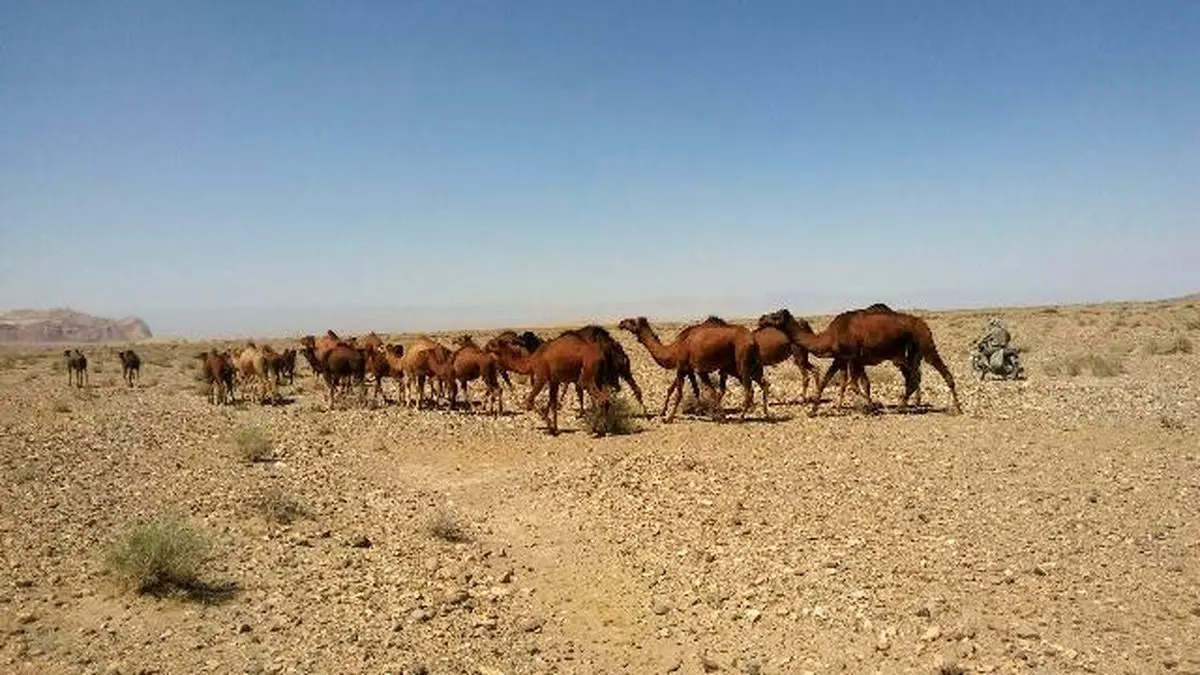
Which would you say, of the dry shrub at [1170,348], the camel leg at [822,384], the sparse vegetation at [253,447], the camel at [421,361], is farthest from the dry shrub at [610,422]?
the dry shrub at [1170,348]

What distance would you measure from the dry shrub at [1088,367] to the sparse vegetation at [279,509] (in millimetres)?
21472

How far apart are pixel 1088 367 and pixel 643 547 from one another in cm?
2127

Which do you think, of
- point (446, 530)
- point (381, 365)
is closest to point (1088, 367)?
point (381, 365)

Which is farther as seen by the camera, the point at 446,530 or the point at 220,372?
the point at 220,372

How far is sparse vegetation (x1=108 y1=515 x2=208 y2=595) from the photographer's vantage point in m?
9.08

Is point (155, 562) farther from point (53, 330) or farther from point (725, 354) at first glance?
point (53, 330)

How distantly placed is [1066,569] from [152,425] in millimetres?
18156

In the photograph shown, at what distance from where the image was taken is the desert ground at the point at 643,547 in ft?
26.3

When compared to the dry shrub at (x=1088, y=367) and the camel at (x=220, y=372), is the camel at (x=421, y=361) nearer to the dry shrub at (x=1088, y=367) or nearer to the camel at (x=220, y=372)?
the camel at (x=220, y=372)

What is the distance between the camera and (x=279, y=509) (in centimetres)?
1175

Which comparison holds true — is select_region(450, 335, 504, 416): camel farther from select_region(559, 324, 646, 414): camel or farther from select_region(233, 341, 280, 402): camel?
select_region(233, 341, 280, 402): camel

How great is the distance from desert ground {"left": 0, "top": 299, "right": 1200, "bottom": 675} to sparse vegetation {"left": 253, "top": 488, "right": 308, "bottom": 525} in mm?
41

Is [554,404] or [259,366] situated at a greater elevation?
[259,366]

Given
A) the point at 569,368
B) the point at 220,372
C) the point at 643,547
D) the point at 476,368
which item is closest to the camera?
the point at 643,547
